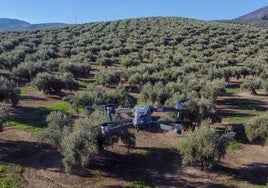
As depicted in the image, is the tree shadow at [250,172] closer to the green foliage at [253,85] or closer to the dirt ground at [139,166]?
the dirt ground at [139,166]

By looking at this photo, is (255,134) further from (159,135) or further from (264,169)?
(159,135)

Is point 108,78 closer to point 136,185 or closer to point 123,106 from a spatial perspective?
point 123,106

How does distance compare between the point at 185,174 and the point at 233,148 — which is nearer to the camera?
the point at 185,174

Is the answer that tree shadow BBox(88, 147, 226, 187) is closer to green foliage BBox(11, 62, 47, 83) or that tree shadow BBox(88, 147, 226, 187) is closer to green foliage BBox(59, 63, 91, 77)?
green foliage BBox(11, 62, 47, 83)

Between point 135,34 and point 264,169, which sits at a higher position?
point 135,34

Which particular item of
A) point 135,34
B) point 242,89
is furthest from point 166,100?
point 135,34

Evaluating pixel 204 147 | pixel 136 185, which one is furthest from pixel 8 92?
pixel 204 147

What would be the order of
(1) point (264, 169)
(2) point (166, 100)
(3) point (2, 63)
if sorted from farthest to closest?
(3) point (2, 63)
(2) point (166, 100)
(1) point (264, 169)
